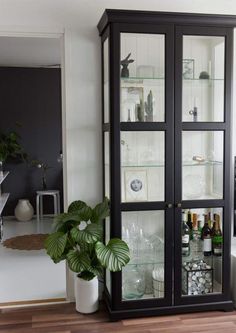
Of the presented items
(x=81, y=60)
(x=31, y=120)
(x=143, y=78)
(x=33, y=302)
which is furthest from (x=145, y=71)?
(x=31, y=120)

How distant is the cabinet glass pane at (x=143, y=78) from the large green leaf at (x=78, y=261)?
108 centimetres

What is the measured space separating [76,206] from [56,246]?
16.4 inches

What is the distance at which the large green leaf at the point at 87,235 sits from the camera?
3146 millimetres

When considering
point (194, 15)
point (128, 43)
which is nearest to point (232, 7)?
point (194, 15)

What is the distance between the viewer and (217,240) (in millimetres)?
3521

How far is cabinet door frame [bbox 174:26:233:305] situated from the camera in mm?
3281

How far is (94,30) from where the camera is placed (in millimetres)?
3545

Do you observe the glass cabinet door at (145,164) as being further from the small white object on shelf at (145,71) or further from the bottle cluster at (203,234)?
the bottle cluster at (203,234)

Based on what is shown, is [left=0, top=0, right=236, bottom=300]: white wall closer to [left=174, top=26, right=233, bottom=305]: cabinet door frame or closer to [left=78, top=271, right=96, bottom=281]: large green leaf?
[left=174, top=26, right=233, bottom=305]: cabinet door frame

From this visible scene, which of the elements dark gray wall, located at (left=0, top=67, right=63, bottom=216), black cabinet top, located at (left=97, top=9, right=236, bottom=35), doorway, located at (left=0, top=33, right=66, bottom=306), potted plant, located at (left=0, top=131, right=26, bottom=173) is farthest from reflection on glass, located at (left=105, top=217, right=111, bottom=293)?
dark gray wall, located at (left=0, top=67, right=63, bottom=216)

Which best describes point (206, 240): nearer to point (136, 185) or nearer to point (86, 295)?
point (136, 185)

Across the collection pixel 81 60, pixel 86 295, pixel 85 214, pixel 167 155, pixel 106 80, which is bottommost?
pixel 86 295

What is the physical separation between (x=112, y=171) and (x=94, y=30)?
1216 millimetres

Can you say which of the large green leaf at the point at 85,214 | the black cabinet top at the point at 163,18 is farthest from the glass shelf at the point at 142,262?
the black cabinet top at the point at 163,18
